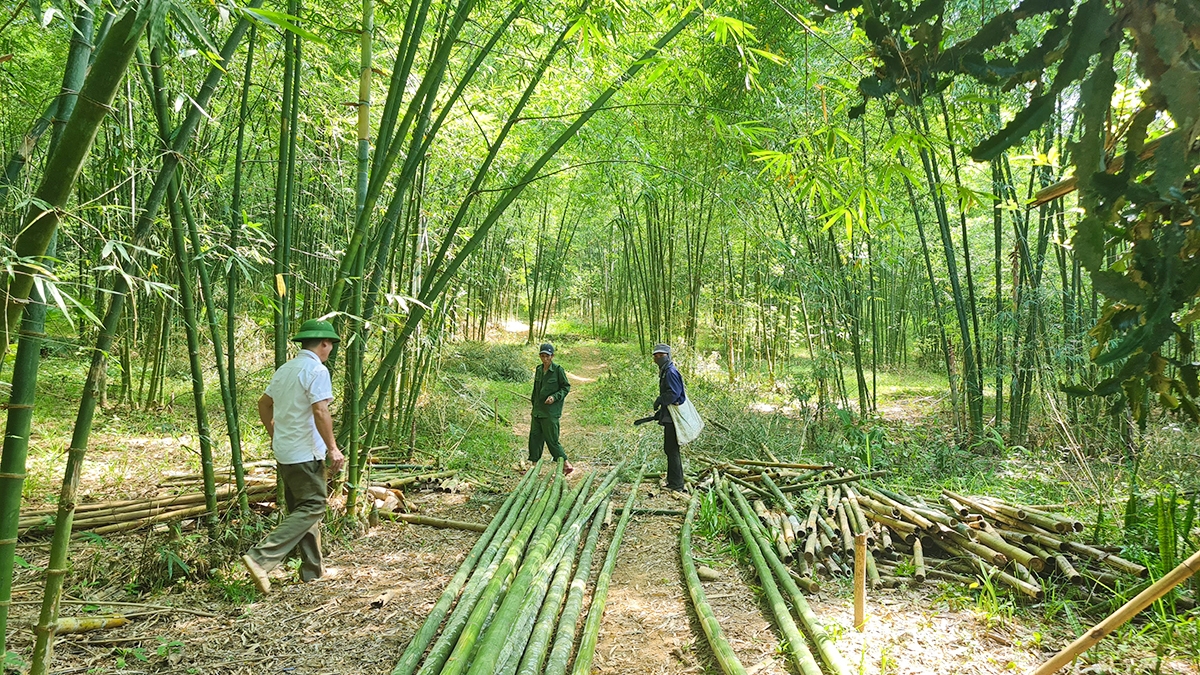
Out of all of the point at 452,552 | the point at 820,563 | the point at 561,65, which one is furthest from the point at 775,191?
the point at 452,552

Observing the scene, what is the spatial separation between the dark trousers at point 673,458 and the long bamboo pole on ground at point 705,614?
0.90 meters

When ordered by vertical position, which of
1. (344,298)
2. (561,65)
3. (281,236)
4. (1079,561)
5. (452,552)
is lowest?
(452,552)

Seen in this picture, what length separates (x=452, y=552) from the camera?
3.30 meters

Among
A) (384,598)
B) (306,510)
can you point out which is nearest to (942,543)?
(384,598)

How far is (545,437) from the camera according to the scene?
5.17 meters

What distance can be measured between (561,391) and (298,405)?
254 centimetres

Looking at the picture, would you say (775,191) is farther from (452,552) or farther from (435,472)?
(452,552)

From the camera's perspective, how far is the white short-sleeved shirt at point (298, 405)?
2799 mm

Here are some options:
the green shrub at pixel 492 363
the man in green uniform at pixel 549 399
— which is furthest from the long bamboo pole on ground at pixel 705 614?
the green shrub at pixel 492 363

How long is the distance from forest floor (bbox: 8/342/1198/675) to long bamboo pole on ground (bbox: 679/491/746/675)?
8 cm

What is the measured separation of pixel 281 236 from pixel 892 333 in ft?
40.7

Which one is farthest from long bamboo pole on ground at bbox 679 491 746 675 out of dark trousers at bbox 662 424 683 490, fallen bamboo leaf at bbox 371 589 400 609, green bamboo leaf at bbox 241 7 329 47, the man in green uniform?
green bamboo leaf at bbox 241 7 329 47

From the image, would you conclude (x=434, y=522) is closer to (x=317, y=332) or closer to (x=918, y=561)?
(x=317, y=332)

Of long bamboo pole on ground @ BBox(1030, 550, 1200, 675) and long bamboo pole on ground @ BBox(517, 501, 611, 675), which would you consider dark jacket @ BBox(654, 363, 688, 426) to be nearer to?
long bamboo pole on ground @ BBox(517, 501, 611, 675)
